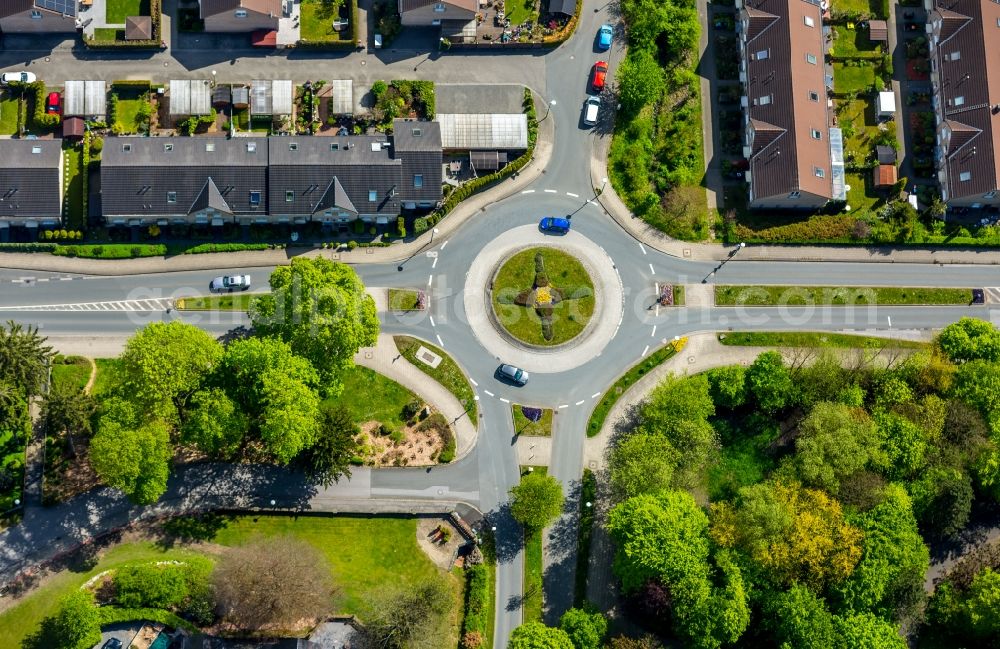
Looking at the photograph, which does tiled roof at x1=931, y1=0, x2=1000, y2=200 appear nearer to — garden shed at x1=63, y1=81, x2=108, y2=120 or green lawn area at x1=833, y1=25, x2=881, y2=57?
green lawn area at x1=833, y1=25, x2=881, y2=57

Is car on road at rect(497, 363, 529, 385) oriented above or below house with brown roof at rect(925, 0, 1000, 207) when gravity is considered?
below

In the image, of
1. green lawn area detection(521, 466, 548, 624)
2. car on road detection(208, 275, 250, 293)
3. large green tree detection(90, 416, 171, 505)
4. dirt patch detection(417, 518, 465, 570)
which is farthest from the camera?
car on road detection(208, 275, 250, 293)

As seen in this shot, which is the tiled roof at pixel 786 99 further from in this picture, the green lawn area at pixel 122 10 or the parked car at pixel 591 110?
the green lawn area at pixel 122 10

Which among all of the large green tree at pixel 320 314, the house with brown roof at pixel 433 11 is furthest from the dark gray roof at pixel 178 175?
the house with brown roof at pixel 433 11

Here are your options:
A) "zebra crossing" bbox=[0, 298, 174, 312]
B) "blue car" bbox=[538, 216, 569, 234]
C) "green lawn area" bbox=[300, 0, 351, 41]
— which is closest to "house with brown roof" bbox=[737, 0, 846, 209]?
"blue car" bbox=[538, 216, 569, 234]

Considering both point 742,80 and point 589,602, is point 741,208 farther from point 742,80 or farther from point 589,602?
point 589,602

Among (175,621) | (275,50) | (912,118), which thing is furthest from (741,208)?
A: (175,621)
